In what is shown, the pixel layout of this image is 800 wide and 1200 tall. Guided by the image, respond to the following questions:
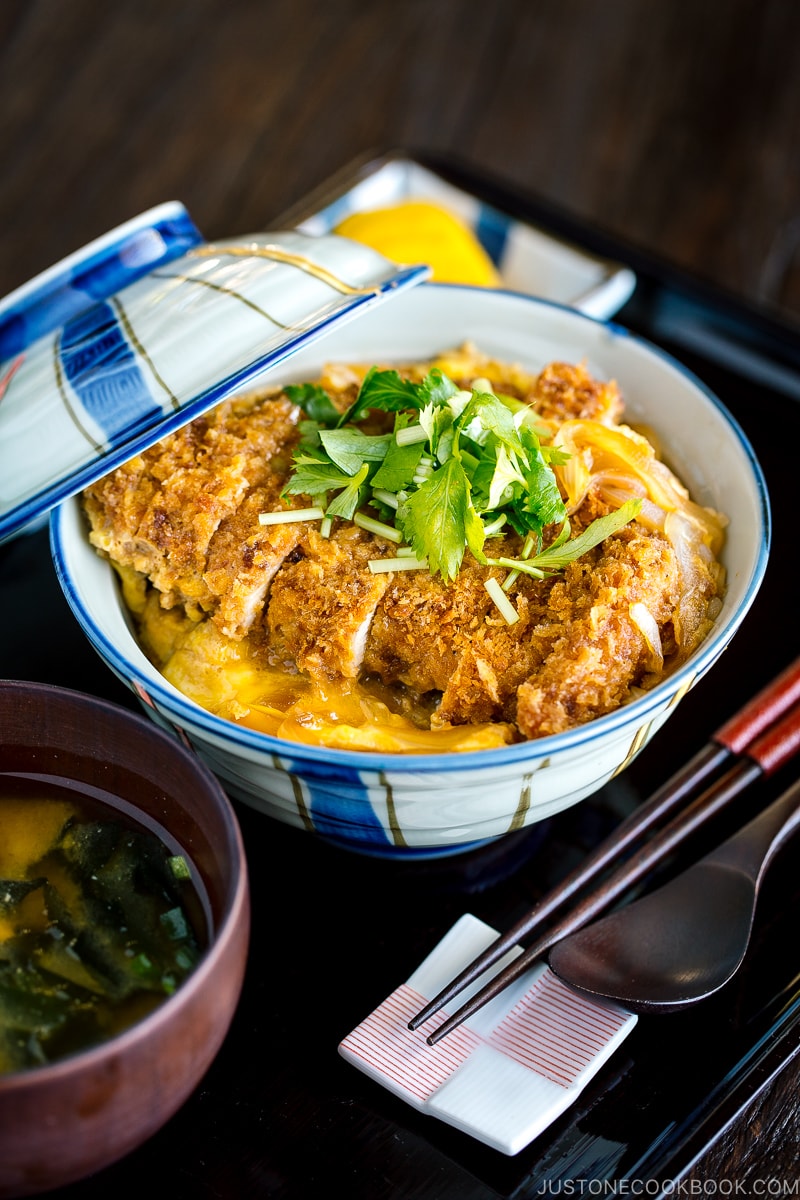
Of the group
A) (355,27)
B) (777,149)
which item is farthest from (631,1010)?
(355,27)

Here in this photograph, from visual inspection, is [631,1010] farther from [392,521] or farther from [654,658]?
[392,521]

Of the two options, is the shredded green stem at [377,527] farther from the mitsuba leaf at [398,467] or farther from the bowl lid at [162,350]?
the bowl lid at [162,350]

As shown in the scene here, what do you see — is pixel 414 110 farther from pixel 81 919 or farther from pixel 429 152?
pixel 81 919

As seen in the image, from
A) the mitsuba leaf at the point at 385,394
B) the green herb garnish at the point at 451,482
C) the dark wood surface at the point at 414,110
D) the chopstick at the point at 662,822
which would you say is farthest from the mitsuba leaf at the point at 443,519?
the dark wood surface at the point at 414,110

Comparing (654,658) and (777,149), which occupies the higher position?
(777,149)

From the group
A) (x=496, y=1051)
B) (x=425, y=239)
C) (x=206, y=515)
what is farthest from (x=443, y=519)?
(x=425, y=239)

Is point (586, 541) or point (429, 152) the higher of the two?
point (429, 152)
